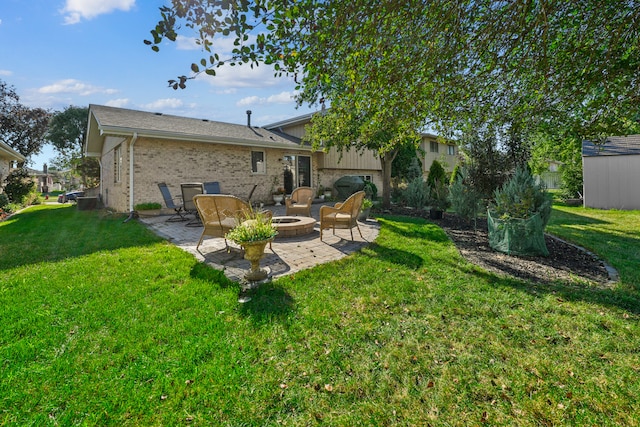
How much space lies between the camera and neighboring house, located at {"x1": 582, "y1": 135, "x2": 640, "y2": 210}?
13578 mm

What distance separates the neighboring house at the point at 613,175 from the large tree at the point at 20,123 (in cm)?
4116

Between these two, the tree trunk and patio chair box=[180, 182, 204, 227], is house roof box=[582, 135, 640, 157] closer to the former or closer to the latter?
the tree trunk

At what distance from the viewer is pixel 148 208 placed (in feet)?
33.6

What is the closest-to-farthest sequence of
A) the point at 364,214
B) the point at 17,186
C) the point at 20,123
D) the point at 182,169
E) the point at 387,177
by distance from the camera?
the point at 364,214, the point at 182,169, the point at 387,177, the point at 17,186, the point at 20,123

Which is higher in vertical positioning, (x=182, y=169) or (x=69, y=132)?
(x=69, y=132)

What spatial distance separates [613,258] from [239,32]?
7.25 meters

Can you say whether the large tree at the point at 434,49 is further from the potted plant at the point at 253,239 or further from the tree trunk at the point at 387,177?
the tree trunk at the point at 387,177

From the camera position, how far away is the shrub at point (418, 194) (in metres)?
12.4

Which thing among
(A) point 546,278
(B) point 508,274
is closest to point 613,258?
(A) point 546,278

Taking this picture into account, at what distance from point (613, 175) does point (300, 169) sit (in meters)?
15.6

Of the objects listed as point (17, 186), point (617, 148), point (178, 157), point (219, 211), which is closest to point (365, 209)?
point (219, 211)

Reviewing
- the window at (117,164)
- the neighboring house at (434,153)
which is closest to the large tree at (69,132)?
the window at (117,164)

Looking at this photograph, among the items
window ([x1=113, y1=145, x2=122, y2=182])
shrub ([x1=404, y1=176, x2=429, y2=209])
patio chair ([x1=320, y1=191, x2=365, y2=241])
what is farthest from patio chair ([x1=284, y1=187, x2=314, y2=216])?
window ([x1=113, y1=145, x2=122, y2=182])

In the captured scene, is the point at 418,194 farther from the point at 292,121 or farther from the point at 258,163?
the point at 292,121
